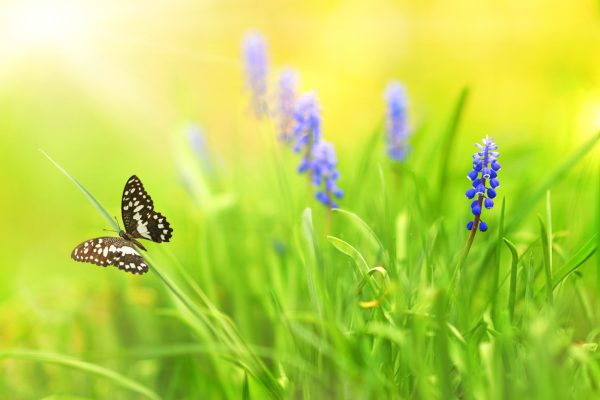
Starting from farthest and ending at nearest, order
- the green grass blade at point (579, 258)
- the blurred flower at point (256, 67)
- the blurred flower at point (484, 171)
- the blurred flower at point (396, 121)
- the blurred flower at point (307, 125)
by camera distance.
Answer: the blurred flower at point (256, 67), the blurred flower at point (396, 121), the blurred flower at point (307, 125), the green grass blade at point (579, 258), the blurred flower at point (484, 171)

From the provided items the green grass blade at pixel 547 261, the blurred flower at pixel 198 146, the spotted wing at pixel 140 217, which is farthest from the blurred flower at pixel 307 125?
A: the blurred flower at pixel 198 146

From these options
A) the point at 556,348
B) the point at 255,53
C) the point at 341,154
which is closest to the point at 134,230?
the point at 556,348

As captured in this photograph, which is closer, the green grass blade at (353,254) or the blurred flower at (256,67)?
the green grass blade at (353,254)

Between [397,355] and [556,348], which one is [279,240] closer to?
[397,355]

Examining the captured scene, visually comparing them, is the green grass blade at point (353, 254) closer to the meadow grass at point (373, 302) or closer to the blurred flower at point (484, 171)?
the meadow grass at point (373, 302)

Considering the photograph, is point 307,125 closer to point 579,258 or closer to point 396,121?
point 396,121

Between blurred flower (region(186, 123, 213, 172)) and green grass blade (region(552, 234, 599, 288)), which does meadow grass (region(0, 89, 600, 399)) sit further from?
blurred flower (region(186, 123, 213, 172))

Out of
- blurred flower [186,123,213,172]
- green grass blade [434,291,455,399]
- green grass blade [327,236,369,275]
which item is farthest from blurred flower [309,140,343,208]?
blurred flower [186,123,213,172]
